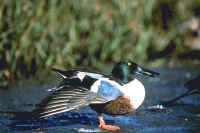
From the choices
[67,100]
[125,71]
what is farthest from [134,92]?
[67,100]

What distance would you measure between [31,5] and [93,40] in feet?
3.97

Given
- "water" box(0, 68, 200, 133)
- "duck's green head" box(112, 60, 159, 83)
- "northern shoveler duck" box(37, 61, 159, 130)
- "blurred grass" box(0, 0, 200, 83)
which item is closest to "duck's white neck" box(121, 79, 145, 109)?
"northern shoveler duck" box(37, 61, 159, 130)

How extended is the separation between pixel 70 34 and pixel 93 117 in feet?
8.19

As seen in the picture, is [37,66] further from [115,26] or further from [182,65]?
[182,65]

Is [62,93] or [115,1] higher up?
[115,1]

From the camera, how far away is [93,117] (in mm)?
4980

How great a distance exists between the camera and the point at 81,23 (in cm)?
731

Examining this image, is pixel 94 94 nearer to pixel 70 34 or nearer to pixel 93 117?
pixel 93 117

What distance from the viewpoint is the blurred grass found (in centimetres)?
687

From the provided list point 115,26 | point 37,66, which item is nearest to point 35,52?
point 37,66

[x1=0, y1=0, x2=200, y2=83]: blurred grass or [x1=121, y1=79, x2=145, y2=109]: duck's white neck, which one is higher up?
[x1=0, y1=0, x2=200, y2=83]: blurred grass

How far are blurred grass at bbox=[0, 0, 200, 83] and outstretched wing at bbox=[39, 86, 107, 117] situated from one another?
2.78 metres

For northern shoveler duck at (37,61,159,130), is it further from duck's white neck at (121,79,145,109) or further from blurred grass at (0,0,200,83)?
blurred grass at (0,0,200,83)

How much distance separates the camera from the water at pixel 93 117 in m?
4.40
